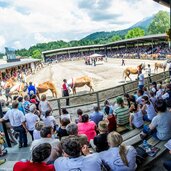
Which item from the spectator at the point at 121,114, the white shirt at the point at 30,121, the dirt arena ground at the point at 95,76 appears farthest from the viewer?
the dirt arena ground at the point at 95,76

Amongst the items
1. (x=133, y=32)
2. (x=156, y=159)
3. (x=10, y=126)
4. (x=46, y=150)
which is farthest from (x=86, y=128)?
(x=133, y=32)

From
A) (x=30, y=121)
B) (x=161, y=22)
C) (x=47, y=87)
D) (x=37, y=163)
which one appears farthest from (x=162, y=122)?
(x=161, y=22)

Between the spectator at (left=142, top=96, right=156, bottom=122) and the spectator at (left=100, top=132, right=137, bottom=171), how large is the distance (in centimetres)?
273

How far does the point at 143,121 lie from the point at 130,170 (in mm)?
2897

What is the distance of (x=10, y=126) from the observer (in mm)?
6824

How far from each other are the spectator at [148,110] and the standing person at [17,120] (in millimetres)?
3131

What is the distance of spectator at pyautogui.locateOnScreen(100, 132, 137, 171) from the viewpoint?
11.9 feet

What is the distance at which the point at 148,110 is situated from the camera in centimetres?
629

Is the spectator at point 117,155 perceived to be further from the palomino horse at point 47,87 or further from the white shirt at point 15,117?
the palomino horse at point 47,87

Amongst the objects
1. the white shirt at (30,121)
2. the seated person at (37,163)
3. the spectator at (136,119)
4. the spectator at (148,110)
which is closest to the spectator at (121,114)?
the spectator at (136,119)

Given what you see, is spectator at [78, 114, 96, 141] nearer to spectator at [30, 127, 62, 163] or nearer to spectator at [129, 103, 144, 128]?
spectator at [30, 127, 62, 163]

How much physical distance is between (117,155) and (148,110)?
9.41 ft

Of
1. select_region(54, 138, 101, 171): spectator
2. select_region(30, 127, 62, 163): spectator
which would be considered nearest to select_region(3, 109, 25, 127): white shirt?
select_region(30, 127, 62, 163): spectator

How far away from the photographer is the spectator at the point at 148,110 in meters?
6.27
